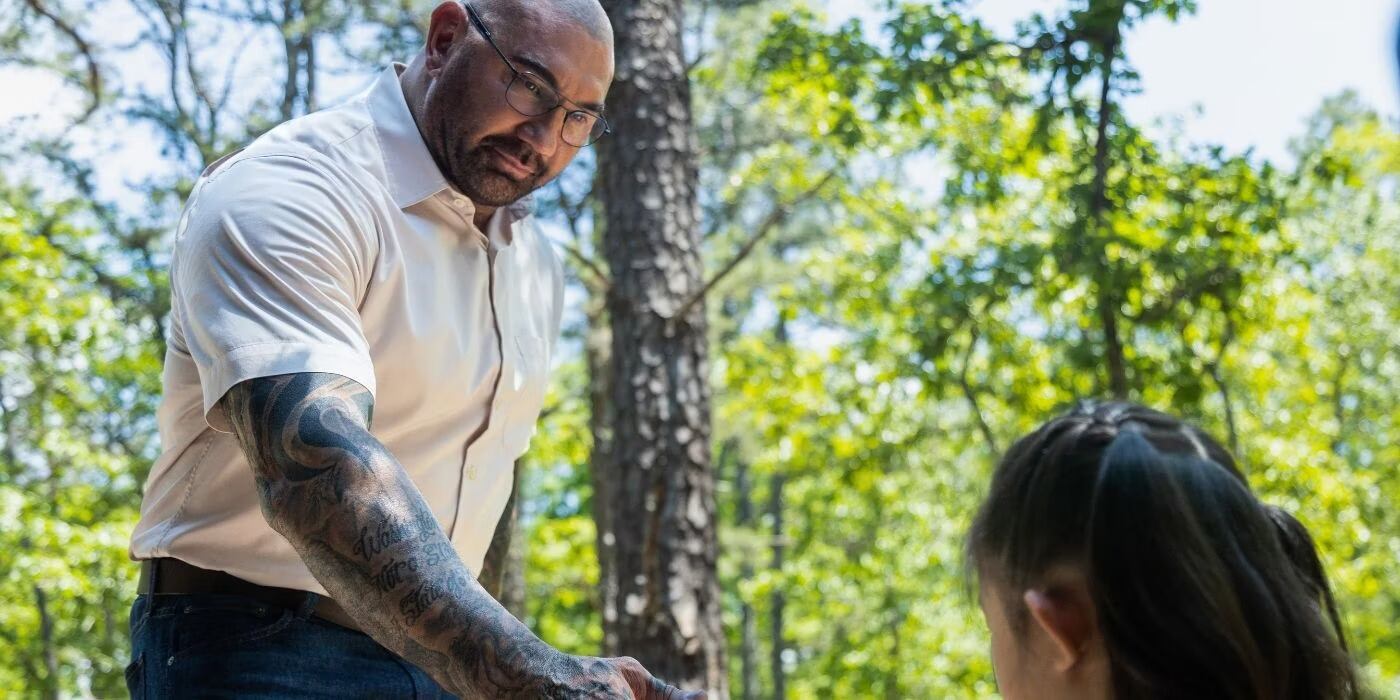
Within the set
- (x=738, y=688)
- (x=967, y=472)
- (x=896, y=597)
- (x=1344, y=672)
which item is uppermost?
(x=1344, y=672)

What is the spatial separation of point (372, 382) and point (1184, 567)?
1.09 metres

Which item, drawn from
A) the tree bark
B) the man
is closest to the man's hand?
the man

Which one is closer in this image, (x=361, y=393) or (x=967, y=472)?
(x=361, y=393)

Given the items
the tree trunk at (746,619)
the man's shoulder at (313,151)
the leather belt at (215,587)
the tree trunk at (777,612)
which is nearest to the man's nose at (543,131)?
the man's shoulder at (313,151)

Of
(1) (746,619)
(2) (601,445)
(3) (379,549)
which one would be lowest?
(1) (746,619)

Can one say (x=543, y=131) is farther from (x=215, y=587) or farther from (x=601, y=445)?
(x=601, y=445)

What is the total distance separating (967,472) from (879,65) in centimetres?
1118

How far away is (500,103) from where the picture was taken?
230 cm

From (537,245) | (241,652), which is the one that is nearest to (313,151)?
(537,245)

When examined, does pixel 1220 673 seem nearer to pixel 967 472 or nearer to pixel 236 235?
pixel 236 235

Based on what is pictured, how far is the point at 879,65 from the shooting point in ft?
25.6

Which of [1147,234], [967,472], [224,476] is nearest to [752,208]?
[967,472]

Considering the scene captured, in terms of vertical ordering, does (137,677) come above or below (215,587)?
below

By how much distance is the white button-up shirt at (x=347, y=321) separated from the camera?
1.79m
